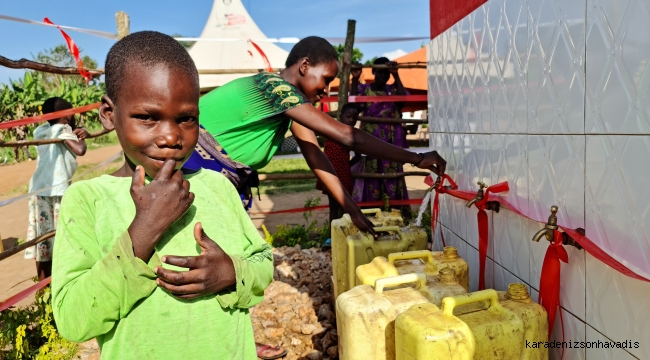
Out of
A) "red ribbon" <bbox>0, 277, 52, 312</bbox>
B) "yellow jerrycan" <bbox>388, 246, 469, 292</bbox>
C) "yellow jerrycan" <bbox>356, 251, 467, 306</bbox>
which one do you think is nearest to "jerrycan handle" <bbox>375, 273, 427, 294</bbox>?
"yellow jerrycan" <bbox>356, 251, 467, 306</bbox>

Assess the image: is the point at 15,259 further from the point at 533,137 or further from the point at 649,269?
the point at 649,269

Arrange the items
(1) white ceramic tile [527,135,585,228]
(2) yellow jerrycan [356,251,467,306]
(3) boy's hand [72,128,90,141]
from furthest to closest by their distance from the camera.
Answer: (3) boy's hand [72,128,90,141]
(2) yellow jerrycan [356,251,467,306]
(1) white ceramic tile [527,135,585,228]

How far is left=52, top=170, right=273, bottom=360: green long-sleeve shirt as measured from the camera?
105cm

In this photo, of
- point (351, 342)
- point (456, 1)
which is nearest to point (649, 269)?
point (351, 342)

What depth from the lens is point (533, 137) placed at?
1892 millimetres

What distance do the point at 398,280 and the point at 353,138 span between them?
888 mm

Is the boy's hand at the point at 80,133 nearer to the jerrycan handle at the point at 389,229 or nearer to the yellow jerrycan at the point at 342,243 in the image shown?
the yellow jerrycan at the point at 342,243

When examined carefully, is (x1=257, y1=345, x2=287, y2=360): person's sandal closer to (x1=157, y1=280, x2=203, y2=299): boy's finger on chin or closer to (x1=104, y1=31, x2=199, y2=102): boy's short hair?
(x1=157, y1=280, x2=203, y2=299): boy's finger on chin

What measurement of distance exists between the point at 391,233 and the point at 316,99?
93 centimetres

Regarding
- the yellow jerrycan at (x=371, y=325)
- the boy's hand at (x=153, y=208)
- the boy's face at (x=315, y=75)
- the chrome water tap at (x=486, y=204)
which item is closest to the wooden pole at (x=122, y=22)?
the boy's face at (x=315, y=75)

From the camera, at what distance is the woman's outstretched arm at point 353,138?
2.54 meters

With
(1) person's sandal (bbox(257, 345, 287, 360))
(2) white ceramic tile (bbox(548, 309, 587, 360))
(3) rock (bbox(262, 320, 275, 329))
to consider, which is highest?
(2) white ceramic tile (bbox(548, 309, 587, 360))

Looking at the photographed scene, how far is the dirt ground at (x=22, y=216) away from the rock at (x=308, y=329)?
248cm

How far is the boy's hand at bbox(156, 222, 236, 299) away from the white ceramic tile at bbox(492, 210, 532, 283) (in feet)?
4.49
